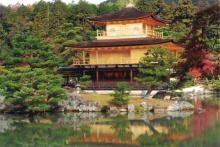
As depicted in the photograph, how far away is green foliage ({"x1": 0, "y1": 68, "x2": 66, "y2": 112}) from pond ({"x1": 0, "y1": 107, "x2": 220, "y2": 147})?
72 centimetres

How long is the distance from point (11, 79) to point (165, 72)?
26.5 feet

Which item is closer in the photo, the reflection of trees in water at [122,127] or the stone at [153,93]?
the reflection of trees in water at [122,127]

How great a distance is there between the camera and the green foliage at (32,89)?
24359 mm

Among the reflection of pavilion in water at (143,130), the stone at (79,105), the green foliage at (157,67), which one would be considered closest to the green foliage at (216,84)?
the green foliage at (157,67)

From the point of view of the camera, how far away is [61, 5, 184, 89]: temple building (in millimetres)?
30188

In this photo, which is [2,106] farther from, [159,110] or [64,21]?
[64,21]

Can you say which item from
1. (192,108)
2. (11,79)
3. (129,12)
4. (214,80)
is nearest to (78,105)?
(11,79)

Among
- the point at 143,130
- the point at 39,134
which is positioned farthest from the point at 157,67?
the point at 39,134

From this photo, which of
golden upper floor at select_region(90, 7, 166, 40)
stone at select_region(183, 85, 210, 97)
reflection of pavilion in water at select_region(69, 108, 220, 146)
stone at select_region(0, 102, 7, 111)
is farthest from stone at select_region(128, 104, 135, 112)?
stone at select_region(183, 85, 210, 97)

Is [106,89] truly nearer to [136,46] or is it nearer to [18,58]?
[136,46]

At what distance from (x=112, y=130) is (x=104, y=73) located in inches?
459

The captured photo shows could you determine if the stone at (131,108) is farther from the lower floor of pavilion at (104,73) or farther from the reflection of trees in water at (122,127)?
the lower floor of pavilion at (104,73)

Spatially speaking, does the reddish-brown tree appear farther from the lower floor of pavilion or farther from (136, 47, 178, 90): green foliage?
the lower floor of pavilion

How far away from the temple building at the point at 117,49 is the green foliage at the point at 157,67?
2.73 m
